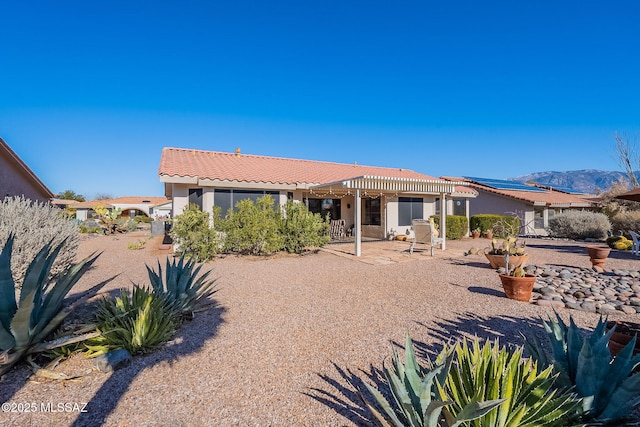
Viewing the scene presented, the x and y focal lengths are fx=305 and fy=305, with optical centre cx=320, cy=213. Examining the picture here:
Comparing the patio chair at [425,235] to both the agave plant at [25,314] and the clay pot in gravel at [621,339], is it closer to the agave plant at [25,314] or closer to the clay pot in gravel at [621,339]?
the clay pot in gravel at [621,339]

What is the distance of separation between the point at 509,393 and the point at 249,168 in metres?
15.4

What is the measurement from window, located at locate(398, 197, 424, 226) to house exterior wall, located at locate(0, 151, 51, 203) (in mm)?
17620

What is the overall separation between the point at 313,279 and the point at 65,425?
5.96 meters

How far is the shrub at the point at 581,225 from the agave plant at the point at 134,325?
916 inches

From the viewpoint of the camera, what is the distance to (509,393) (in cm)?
202

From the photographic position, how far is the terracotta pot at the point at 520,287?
6219 mm

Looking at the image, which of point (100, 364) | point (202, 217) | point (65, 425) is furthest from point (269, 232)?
point (65, 425)

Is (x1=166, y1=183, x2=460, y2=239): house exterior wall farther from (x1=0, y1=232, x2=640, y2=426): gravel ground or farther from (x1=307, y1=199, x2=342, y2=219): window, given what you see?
(x1=0, y1=232, x2=640, y2=426): gravel ground

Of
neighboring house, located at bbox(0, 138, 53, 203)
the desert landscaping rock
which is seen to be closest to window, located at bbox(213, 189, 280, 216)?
neighboring house, located at bbox(0, 138, 53, 203)

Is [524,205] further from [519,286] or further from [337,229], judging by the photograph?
[519,286]

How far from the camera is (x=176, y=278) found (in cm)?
517

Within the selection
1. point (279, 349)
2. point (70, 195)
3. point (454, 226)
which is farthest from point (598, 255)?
point (70, 195)

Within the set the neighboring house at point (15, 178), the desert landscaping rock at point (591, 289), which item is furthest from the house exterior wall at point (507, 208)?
the neighboring house at point (15, 178)

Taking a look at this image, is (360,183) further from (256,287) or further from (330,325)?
(330,325)
